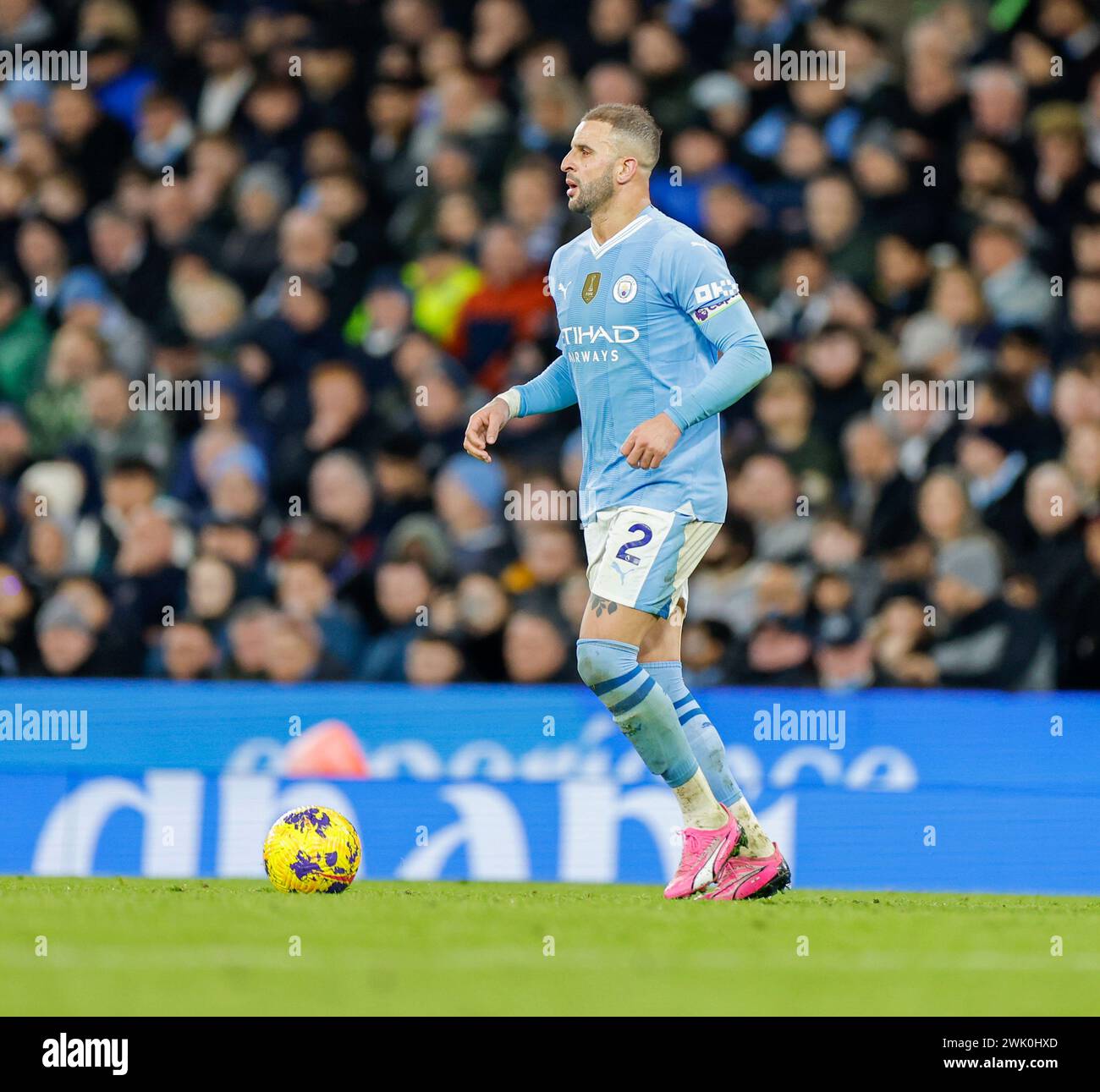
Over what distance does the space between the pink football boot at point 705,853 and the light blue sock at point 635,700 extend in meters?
0.24

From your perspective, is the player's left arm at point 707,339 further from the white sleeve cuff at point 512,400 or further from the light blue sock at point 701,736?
the light blue sock at point 701,736

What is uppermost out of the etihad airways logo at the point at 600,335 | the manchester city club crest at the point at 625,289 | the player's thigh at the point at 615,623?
the manchester city club crest at the point at 625,289

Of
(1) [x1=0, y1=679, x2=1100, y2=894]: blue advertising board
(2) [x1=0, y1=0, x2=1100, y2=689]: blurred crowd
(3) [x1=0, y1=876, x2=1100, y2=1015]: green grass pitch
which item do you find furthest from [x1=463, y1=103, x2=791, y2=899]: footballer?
(2) [x1=0, y1=0, x2=1100, y2=689]: blurred crowd

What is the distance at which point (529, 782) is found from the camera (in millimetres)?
7988

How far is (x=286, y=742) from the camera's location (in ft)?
26.7

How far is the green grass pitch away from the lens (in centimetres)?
439

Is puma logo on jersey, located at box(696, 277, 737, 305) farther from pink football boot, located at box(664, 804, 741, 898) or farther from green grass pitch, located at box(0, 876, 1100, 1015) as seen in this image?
green grass pitch, located at box(0, 876, 1100, 1015)

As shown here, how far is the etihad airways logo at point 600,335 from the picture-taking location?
628 cm

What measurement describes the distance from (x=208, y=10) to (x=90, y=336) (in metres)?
2.22

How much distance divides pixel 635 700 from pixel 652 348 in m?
1.13

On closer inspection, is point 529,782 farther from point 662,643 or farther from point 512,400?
point 512,400

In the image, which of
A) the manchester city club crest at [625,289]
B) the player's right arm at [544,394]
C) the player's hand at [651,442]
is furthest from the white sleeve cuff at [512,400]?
the player's hand at [651,442]

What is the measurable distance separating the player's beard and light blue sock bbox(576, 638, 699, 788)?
1397 millimetres

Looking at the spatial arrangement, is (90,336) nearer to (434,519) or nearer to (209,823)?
(434,519)
